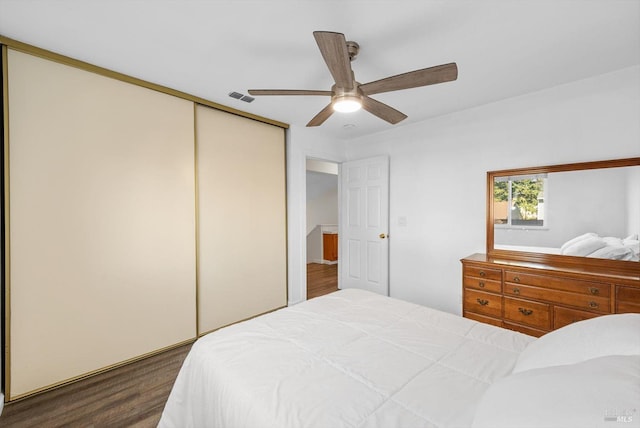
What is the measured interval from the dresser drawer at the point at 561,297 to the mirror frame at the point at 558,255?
35 cm

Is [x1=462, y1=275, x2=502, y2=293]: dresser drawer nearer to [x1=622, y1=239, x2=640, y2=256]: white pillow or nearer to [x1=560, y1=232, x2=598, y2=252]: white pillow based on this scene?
[x1=560, y1=232, x2=598, y2=252]: white pillow

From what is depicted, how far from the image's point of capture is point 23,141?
1.83 m

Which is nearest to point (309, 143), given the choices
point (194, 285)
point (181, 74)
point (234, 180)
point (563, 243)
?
point (234, 180)

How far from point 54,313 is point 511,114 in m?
4.28

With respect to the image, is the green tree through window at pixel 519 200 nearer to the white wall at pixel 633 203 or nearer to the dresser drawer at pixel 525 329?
the white wall at pixel 633 203

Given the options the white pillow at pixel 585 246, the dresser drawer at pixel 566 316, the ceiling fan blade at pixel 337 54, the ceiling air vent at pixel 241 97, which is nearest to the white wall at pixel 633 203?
the white pillow at pixel 585 246

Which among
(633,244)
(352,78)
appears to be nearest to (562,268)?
(633,244)

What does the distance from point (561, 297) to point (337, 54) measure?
2504mm

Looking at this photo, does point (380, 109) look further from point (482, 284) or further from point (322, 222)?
point (322, 222)

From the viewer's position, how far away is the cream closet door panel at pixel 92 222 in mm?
1838

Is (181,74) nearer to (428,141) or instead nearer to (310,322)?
(310,322)

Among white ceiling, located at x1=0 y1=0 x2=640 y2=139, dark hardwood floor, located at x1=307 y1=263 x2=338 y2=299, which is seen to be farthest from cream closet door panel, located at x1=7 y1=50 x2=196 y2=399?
dark hardwood floor, located at x1=307 y1=263 x2=338 y2=299

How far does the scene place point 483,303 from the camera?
255cm
